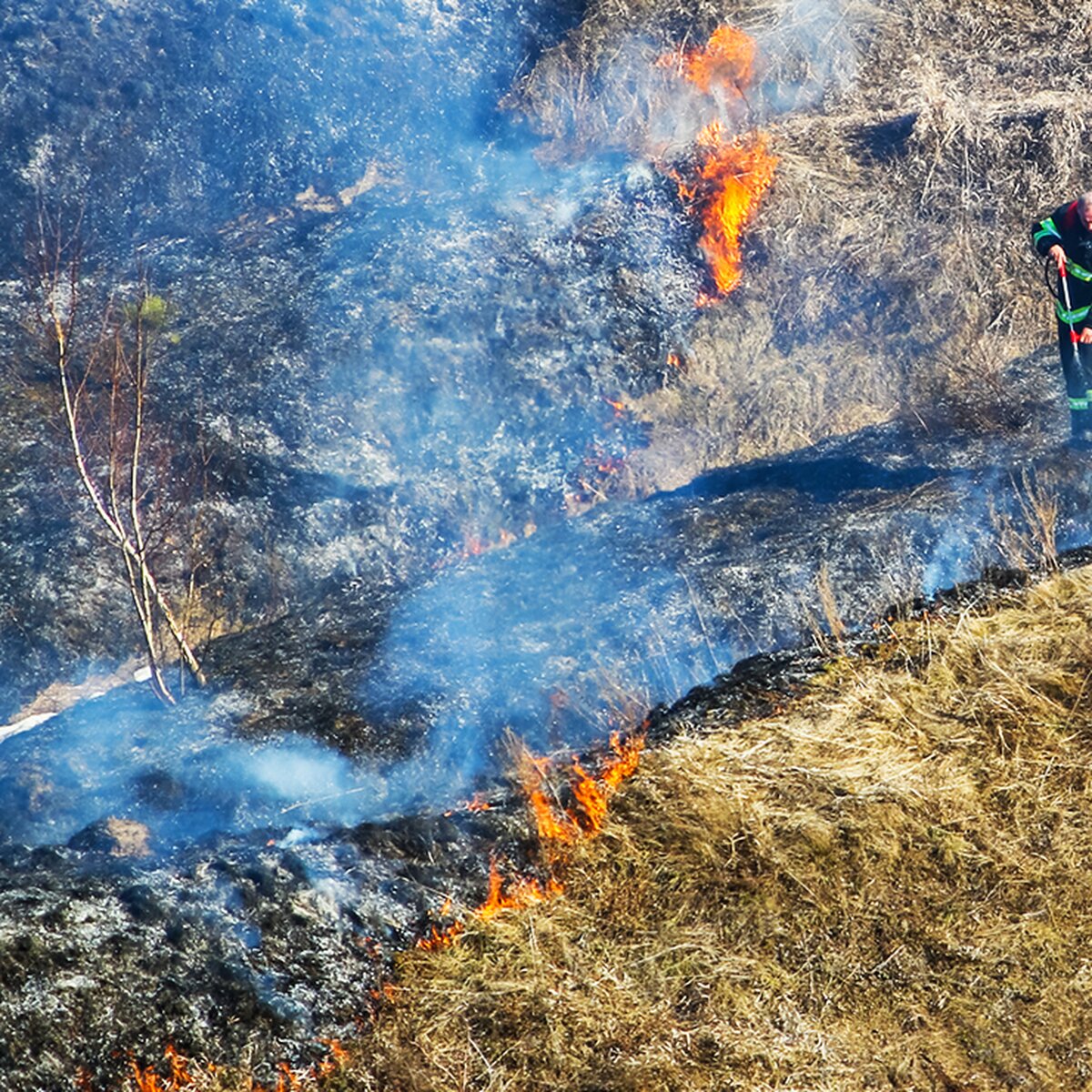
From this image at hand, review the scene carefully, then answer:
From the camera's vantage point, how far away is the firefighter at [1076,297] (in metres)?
7.63

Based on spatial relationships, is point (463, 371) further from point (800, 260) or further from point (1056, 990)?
point (1056, 990)

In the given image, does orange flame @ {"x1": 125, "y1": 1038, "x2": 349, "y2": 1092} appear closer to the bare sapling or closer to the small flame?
the bare sapling

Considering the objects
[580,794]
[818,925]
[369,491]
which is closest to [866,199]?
[369,491]

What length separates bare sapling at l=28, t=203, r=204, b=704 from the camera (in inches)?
270

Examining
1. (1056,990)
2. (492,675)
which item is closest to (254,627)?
(492,675)

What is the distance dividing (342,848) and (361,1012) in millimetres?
816

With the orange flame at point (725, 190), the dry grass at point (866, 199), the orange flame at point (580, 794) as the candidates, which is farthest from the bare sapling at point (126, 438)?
the orange flame at point (725, 190)

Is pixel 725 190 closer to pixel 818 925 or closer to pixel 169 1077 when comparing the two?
pixel 818 925

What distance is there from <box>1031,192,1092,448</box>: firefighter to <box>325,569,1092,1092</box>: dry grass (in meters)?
2.82

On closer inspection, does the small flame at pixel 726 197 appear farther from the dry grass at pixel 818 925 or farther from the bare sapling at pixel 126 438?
the dry grass at pixel 818 925

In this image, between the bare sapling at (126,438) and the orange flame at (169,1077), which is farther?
the bare sapling at (126,438)

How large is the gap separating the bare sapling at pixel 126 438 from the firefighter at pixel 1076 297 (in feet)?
19.1

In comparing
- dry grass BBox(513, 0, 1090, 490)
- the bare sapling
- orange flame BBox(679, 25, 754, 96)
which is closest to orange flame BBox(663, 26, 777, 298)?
dry grass BBox(513, 0, 1090, 490)

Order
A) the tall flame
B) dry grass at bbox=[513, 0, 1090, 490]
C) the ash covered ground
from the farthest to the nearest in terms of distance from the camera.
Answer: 1. the tall flame
2. dry grass at bbox=[513, 0, 1090, 490]
3. the ash covered ground
